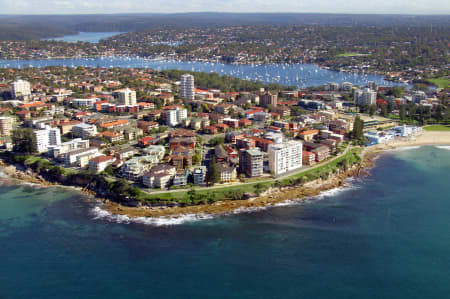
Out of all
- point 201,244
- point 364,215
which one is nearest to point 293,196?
point 364,215

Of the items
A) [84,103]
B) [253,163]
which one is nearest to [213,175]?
[253,163]

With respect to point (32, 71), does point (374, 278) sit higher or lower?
lower

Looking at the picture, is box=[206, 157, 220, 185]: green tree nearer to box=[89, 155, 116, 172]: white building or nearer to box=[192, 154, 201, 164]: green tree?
box=[192, 154, 201, 164]: green tree

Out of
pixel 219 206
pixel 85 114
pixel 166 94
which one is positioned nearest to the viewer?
pixel 219 206

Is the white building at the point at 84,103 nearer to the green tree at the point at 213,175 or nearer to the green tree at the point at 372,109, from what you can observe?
the green tree at the point at 213,175

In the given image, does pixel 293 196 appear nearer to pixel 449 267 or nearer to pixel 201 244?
pixel 201 244

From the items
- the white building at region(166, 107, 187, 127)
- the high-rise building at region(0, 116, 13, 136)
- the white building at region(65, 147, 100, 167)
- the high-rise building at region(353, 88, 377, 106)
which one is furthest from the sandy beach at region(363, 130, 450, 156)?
the high-rise building at region(0, 116, 13, 136)

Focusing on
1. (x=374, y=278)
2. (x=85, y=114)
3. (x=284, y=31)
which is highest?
(x=284, y=31)
